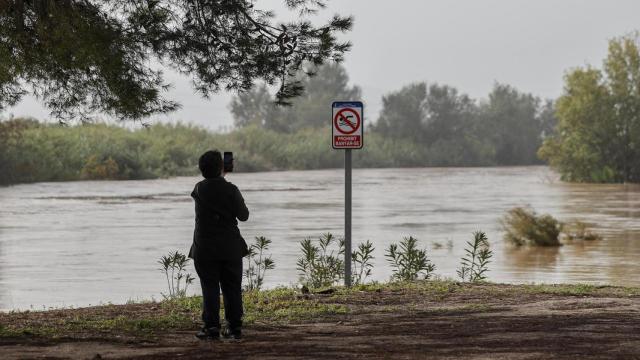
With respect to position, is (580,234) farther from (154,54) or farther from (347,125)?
(154,54)

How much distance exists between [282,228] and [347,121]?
15.3 m

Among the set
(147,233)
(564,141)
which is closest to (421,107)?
(564,141)

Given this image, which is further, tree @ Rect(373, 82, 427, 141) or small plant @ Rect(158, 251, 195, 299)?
tree @ Rect(373, 82, 427, 141)

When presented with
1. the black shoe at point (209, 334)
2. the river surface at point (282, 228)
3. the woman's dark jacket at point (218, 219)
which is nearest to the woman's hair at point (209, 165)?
the woman's dark jacket at point (218, 219)

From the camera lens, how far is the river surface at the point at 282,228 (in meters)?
19.5

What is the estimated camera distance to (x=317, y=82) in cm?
12188

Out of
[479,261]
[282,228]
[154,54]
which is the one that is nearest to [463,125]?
[282,228]

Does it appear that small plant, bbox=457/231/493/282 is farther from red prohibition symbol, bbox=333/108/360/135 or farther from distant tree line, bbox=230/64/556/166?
distant tree line, bbox=230/64/556/166

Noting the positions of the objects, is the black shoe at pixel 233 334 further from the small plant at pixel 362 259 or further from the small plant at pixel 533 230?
the small plant at pixel 533 230

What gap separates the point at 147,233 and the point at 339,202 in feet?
48.5

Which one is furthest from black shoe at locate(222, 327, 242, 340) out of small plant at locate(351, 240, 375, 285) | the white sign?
small plant at locate(351, 240, 375, 285)

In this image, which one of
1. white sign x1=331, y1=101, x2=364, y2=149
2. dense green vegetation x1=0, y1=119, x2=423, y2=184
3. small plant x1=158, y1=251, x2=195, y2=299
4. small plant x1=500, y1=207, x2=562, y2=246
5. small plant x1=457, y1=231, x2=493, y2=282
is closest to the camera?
white sign x1=331, y1=101, x2=364, y2=149

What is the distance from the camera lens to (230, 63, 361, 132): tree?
11138 cm

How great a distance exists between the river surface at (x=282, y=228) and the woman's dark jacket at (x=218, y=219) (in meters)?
6.22
